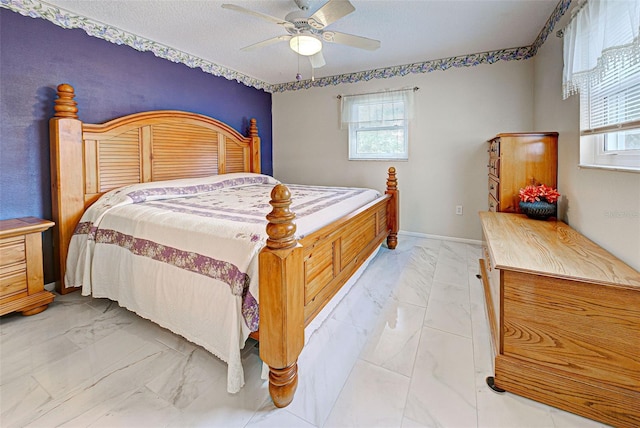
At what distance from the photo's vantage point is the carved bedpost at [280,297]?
1.27 metres

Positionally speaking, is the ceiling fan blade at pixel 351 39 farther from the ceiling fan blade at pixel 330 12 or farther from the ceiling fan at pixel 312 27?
the ceiling fan blade at pixel 330 12

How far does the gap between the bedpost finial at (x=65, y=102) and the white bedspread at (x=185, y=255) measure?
684 mm

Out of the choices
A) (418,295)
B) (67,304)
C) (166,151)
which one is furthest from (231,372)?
(166,151)

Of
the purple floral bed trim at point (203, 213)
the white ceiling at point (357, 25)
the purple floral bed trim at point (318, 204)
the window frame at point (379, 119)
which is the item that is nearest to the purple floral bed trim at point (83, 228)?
the purple floral bed trim at point (203, 213)

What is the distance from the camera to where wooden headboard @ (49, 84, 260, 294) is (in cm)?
240

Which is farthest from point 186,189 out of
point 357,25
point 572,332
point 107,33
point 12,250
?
point 572,332

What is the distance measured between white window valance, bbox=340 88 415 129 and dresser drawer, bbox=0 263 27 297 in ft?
12.1

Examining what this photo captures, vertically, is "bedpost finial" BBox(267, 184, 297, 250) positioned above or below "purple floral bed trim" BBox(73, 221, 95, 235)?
above

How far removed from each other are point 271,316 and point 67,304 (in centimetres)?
200

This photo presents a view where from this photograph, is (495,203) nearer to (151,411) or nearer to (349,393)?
(349,393)

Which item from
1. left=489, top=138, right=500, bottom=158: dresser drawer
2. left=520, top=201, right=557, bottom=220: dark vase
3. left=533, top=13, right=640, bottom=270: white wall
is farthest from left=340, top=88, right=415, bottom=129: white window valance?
left=520, top=201, right=557, bottom=220: dark vase

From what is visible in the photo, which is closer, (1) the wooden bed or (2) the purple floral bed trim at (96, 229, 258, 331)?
(1) the wooden bed

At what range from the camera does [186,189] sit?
112 inches

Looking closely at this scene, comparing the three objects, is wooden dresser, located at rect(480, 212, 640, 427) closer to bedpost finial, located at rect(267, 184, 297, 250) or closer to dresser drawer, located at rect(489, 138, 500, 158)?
bedpost finial, located at rect(267, 184, 297, 250)
